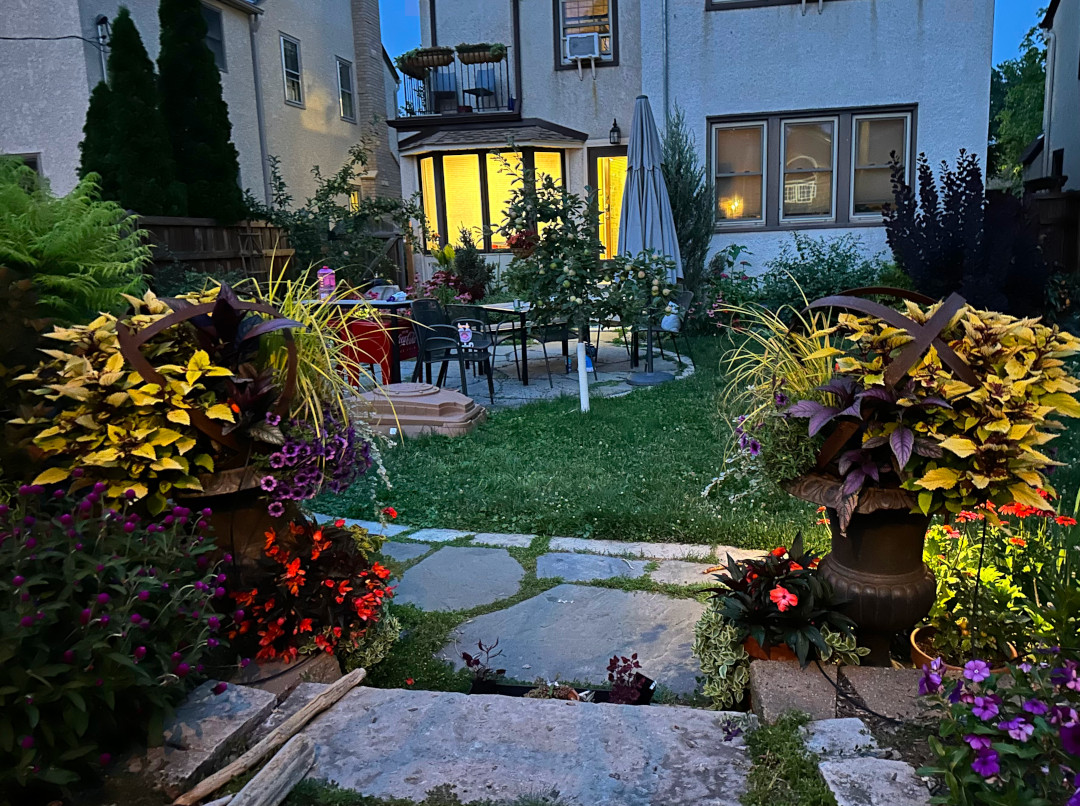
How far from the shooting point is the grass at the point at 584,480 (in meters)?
4.16

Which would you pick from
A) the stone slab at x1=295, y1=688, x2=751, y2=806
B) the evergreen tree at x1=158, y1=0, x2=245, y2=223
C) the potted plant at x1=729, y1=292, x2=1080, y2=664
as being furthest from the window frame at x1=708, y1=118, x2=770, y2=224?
the stone slab at x1=295, y1=688, x2=751, y2=806

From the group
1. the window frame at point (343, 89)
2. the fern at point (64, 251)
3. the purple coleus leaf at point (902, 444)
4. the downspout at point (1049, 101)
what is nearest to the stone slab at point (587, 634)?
the purple coleus leaf at point (902, 444)

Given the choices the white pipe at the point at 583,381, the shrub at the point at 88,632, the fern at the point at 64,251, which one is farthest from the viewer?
the white pipe at the point at 583,381

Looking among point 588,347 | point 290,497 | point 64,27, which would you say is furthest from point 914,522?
point 64,27

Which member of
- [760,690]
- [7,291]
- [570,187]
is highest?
[570,187]

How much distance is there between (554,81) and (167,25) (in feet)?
20.5

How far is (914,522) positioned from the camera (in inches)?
89.1

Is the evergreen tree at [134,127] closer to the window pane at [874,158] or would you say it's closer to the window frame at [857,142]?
the window frame at [857,142]

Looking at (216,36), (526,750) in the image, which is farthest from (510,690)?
(216,36)

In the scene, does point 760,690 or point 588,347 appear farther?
point 588,347

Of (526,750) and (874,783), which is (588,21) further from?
(874,783)

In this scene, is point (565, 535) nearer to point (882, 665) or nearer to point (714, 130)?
point (882, 665)

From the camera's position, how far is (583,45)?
43.5 ft

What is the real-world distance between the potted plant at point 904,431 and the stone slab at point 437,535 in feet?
6.95
